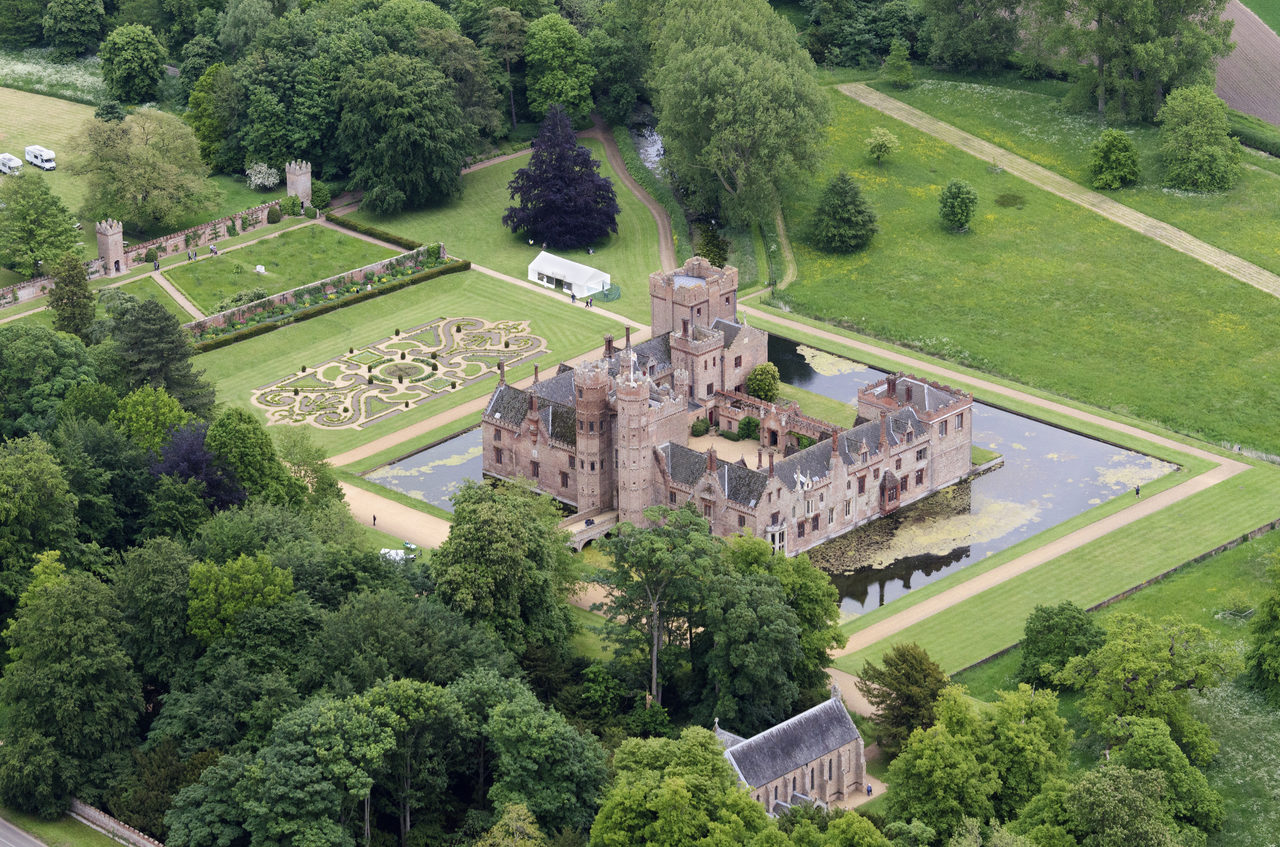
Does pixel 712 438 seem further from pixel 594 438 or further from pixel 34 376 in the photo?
pixel 34 376

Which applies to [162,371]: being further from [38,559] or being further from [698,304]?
[698,304]

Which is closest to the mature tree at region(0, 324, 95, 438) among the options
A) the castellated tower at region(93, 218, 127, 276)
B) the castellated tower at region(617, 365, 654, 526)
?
the castellated tower at region(617, 365, 654, 526)

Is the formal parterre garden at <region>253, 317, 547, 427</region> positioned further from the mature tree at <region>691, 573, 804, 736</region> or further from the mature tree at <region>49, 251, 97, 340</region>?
the mature tree at <region>691, 573, 804, 736</region>

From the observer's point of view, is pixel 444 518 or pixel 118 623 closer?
pixel 118 623

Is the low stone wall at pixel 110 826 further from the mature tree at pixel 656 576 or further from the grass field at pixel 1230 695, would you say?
the grass field at pixel 1230 695

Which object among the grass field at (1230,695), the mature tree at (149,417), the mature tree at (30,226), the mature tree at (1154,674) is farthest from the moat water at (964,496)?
the mature tree at (30,226)

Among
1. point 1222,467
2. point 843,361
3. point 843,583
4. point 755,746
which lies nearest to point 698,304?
point 843,361
